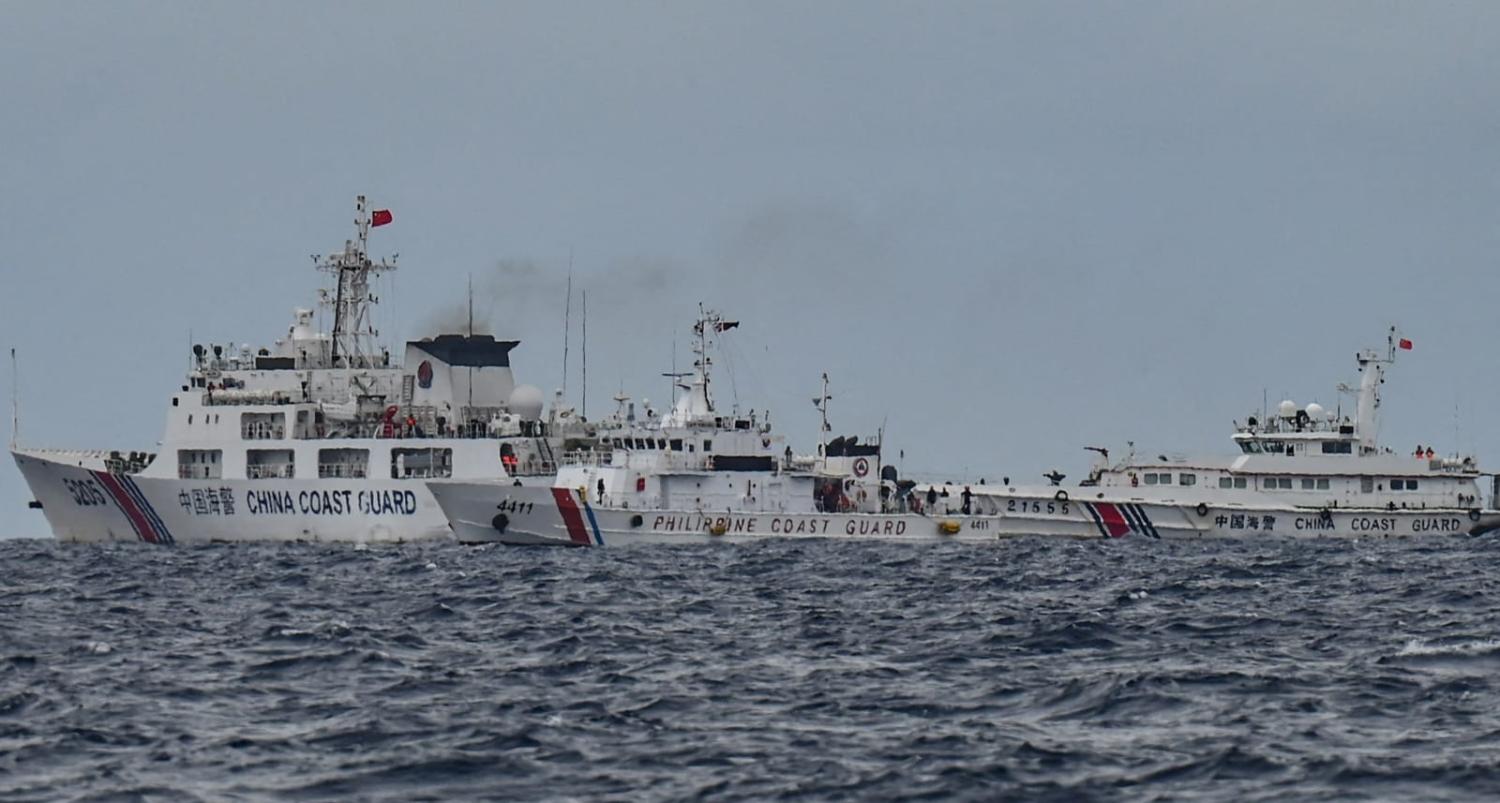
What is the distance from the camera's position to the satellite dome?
76.9 meters

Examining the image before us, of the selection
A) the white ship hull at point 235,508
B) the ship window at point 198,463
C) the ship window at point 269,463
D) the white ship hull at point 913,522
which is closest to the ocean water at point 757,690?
the white ship hull at point 913,522

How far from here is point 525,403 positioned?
252 ft

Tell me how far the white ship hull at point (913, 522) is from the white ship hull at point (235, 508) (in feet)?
23.4

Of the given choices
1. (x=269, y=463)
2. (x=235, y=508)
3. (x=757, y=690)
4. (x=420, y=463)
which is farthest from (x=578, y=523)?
(x=757, y=690)

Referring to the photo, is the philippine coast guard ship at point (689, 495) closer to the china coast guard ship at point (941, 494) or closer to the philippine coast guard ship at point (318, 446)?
the china coast guard ship at point (941, 494)

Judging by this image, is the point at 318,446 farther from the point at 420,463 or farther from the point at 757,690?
the point at 757,690

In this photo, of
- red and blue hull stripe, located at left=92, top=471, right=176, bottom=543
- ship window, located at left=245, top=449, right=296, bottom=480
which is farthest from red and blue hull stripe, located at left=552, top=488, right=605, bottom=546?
red and blue hull stripe, located at left=92, top=471, right=176, bottom=543

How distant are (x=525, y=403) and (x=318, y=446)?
7.41 metres

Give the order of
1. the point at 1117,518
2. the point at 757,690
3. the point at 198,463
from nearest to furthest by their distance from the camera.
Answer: the point at 757,690
the point at 1117,518
the point at 198,463

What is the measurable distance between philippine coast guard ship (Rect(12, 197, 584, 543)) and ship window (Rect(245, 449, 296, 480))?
0.05m

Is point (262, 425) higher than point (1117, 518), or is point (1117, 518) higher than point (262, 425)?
point (262, 425)

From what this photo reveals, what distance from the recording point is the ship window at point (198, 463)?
7531 cm

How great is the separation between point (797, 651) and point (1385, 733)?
9840 mm

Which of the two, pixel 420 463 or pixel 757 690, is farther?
pixel 420 463
